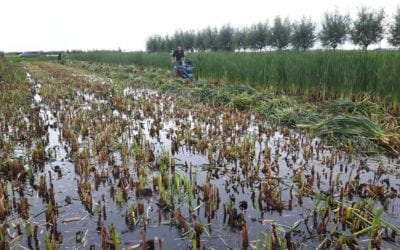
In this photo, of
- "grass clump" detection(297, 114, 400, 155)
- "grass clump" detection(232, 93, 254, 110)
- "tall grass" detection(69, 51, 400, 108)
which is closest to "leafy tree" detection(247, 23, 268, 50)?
"tall grass" detection(69, 51, 400, 108)

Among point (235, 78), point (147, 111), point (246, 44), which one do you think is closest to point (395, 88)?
point (147, 111)

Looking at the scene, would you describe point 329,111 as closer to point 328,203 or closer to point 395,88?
point 395,88

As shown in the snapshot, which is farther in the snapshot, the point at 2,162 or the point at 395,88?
the point at 395,88

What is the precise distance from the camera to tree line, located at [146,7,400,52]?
36291 mm

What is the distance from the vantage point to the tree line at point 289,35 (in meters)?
36.3

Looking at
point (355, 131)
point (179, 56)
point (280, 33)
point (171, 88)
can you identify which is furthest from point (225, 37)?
point (355, 131)

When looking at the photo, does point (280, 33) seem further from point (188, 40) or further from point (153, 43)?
point (153, 43)

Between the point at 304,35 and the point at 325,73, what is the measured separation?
36858 mm

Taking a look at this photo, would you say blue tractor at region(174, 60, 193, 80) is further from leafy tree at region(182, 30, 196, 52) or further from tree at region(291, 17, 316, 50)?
leafy tree at region(182, 30, 196, 52)

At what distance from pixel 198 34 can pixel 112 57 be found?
2228cm

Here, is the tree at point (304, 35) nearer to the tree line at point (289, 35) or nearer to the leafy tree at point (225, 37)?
the tree line at point (289, 35)

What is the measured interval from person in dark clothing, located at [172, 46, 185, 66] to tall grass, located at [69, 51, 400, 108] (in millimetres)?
3267

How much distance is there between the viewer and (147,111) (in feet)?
30.8

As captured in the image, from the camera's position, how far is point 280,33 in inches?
1841
